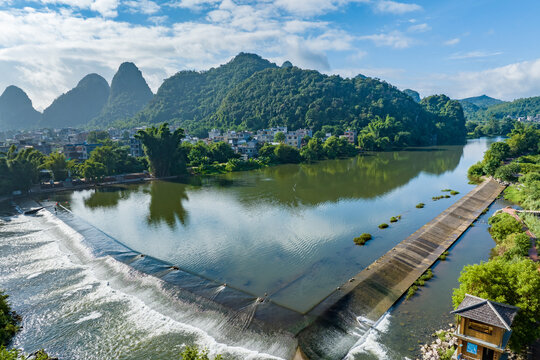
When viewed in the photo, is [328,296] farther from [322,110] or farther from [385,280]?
[322,110]

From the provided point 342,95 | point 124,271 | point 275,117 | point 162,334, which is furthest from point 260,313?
point 342,95

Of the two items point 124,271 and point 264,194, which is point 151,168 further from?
point 124,271

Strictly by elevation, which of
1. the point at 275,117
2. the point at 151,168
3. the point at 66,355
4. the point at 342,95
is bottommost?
the point at 66,355

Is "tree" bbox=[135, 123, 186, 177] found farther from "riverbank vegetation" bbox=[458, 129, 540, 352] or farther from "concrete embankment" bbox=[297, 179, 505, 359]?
"riverbank vegetation" bbox=[458, 129, 540, 352]

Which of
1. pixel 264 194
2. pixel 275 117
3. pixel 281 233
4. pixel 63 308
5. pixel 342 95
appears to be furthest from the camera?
pixel 342 95

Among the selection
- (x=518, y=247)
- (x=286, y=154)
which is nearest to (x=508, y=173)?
(x=518, y=247)

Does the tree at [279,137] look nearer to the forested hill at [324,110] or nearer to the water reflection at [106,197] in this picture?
the forested hill at [324,110]

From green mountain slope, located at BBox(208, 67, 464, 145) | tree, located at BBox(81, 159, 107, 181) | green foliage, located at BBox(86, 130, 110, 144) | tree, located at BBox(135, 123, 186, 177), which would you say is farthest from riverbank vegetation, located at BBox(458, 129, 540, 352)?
green foliage, located at BBox(86, 130, 110, 144)

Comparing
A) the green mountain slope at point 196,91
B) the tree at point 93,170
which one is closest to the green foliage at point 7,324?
the tree at point 93,170
